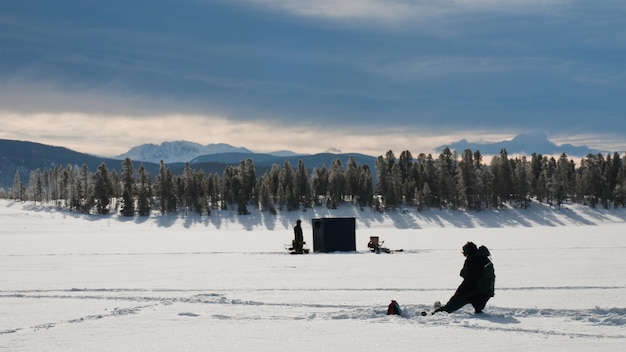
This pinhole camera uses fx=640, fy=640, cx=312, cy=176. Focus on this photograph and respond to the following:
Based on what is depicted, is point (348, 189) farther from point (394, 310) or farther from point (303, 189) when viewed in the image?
point (394, 310)

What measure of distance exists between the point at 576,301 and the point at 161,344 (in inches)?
350

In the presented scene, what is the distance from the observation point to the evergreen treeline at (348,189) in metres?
126

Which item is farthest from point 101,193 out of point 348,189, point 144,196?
point 348,189

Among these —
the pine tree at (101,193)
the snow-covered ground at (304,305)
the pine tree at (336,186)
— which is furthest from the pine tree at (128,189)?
the snow-covered ground at (304,305)

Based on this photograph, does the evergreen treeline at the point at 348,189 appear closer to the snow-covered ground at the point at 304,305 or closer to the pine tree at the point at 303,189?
the pine tree at the point at 303,189

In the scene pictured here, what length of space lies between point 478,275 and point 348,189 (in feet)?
388

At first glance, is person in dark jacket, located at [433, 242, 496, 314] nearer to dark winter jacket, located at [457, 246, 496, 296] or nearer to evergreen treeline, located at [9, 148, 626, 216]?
dark winter jacket, located at [457, 246, 496, 296]

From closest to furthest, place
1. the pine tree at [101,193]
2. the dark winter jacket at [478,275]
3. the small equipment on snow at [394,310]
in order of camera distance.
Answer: the small equipment on snow at [394,310]
the dark winter jacket at [478,275]
the pine tree at [101,193]

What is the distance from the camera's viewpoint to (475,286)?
1276 centimetres

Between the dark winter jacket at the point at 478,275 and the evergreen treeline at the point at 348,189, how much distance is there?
111616 millimetres

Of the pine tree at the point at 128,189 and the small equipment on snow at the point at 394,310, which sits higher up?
the pine tree at the point at 128,189

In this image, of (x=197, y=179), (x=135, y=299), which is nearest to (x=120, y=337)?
(x=135, y=299)

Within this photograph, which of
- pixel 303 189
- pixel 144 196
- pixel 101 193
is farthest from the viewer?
pixel 303 189

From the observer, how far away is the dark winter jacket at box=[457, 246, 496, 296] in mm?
12766
